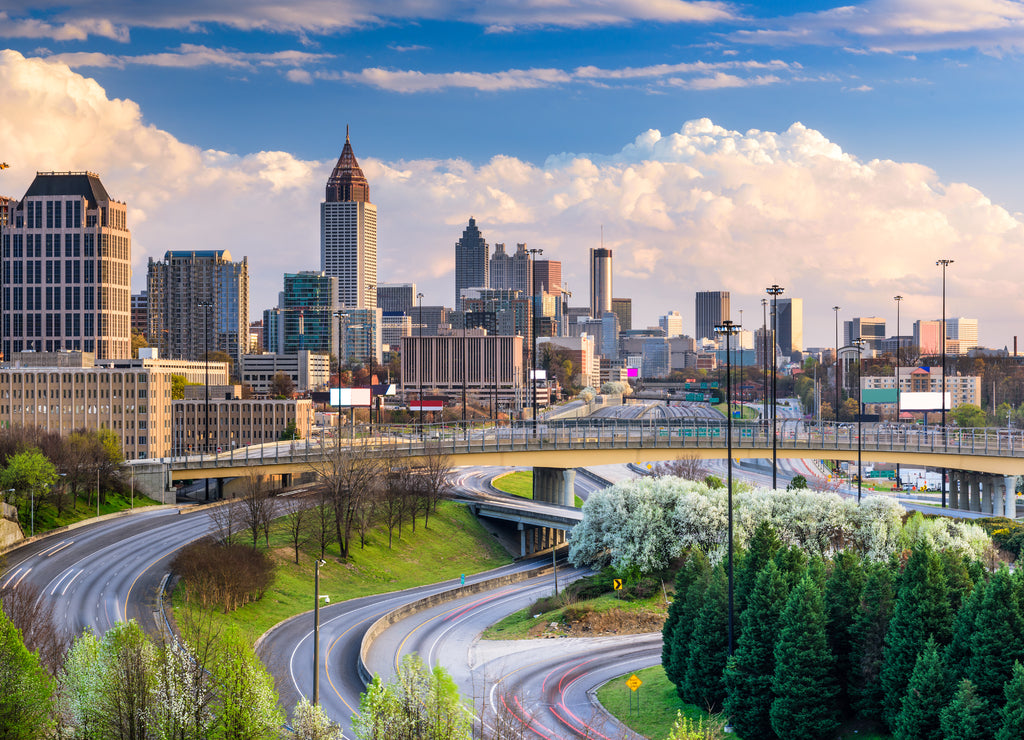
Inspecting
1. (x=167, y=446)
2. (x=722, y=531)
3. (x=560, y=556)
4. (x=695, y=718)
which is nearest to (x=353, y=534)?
(x=560, y=556)

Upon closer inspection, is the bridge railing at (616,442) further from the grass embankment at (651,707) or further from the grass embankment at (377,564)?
the grass embankment at (651,707)

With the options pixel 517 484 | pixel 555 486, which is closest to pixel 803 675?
pixel 555 486

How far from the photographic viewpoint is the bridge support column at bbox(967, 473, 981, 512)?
93.3m

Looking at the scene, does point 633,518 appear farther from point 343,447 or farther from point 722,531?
point 343,447

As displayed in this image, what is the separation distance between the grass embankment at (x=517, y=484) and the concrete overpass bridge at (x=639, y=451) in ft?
49.4

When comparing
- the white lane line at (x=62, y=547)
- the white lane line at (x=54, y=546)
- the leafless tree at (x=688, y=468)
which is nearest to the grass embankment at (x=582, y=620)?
the white lane line at (x=62, y=547)

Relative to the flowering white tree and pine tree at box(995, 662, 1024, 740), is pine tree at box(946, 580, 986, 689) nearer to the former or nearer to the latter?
pine tree at box(995, 662, 1024, 740)

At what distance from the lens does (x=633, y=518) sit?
2581 inches

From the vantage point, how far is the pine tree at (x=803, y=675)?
116ft

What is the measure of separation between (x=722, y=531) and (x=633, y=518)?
5.65 metres

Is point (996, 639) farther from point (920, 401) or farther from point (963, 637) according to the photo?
point (920, 401)

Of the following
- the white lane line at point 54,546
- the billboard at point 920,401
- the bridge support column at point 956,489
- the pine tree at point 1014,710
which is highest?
the billboard at point 920,401

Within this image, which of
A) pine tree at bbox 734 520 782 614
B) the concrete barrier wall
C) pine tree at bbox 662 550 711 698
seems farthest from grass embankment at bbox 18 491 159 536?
pine tree at bbox 734 520 782 614

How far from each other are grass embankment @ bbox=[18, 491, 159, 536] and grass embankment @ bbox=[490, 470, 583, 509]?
41.0 m
